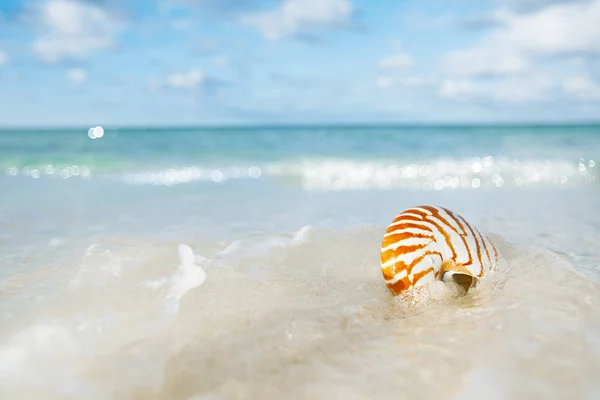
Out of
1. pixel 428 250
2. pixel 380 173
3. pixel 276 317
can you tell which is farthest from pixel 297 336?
pixel 380 173

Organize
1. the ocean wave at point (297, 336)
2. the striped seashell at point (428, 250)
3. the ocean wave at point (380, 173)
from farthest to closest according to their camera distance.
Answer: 1. the ocean wave at point (380, 173)
2. the striped seashell at point (428, 250)
3. the ocean wave at point (297, 336)

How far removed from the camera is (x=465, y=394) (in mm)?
2008

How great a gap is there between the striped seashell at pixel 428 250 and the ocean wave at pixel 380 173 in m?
7.90

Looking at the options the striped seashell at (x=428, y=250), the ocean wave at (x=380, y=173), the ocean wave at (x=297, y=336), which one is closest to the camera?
the ocean wave at (x=297, y=336)

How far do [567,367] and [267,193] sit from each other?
24.5ft

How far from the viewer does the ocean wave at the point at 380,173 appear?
12.2m

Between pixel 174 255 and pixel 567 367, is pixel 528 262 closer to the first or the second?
pixel 567 367

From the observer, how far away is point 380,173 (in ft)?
47.2

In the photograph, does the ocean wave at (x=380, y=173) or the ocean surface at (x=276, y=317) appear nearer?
the ocean surface at (x=276, y=317)

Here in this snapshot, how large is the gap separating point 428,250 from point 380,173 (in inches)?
462

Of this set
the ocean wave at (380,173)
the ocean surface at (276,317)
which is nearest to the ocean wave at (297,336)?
the ocean surface at (276,317)

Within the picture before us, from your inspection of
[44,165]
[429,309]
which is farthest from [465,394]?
[44,165]

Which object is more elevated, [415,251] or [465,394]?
[415,251]

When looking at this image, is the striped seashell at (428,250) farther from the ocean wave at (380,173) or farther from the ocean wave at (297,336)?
the ocean wave at (380,173)
